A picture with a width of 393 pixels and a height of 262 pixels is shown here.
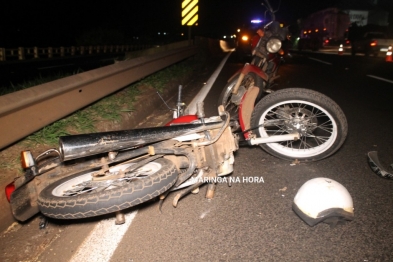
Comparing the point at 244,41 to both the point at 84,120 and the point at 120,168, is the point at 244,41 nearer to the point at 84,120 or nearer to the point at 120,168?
the point at 84,120

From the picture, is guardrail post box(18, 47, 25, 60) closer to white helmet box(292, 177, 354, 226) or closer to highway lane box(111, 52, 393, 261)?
highway lane box(111, 52, 393, 261)

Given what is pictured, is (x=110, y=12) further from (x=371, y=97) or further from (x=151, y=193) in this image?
(x=151, y=193)

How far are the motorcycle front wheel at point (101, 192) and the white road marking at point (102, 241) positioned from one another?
45 cm

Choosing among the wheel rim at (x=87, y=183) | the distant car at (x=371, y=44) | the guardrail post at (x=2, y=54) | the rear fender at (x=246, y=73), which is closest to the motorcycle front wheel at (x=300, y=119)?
the rear fender at (x=246, y=73)

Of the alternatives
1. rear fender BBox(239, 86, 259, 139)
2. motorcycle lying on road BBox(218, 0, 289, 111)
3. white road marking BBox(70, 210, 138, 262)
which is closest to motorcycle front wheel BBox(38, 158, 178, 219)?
white road marking BBox(70, 210, 138, 262)

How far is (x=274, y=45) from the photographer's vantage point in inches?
173

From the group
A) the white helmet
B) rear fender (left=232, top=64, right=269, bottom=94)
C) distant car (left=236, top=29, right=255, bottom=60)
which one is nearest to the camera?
the white helmet

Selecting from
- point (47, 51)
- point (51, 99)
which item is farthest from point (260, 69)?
point (47, 51)

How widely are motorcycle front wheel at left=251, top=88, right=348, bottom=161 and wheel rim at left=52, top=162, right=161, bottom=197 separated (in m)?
1.32

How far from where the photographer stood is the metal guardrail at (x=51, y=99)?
2.64 meters

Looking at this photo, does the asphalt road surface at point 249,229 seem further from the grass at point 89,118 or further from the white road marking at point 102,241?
the grass at point 89,118

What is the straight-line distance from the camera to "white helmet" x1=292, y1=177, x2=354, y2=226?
7.98 feet

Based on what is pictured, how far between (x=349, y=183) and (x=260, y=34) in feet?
7.62

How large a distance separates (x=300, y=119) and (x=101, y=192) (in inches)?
92.6
